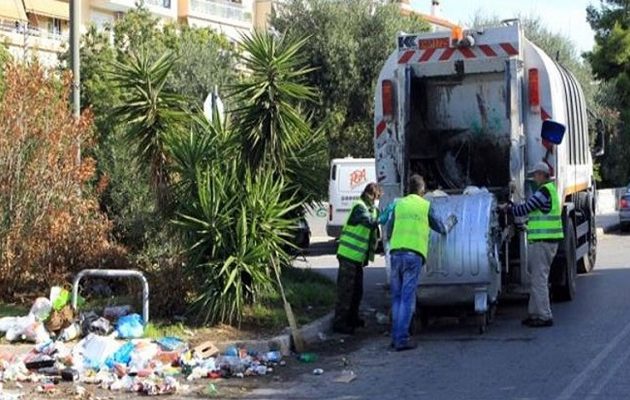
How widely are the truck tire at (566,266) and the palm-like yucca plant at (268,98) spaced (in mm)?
3679

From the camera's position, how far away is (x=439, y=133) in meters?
12.7

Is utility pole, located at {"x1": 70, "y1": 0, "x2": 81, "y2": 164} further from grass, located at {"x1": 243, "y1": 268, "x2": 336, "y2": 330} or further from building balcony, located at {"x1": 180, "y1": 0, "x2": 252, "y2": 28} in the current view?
building balcony, located at {"x1": 180, "y1": 0, "x2": 252, "y2": 28}

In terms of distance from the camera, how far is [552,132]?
11.4 m

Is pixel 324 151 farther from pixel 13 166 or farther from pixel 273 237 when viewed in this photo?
pixel 13 166

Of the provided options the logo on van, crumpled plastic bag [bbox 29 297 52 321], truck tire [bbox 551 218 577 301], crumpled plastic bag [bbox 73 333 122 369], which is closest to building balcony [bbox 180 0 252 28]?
the logo on van

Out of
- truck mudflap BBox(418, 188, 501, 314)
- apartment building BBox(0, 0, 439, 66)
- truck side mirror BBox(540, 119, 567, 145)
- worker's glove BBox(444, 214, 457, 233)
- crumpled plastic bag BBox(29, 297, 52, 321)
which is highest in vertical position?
apartment building BBox(0, 0, 439, 66)

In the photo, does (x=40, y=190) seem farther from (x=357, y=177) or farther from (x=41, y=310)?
(x=357, y=177)

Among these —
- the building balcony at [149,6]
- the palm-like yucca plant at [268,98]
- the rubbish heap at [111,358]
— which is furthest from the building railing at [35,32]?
the rubbish heap at [111,358]

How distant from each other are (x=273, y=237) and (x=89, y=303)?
7.49 ft

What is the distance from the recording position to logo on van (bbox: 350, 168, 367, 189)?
21.7 m

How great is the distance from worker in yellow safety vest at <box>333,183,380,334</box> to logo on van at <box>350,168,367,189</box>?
35.1 feet

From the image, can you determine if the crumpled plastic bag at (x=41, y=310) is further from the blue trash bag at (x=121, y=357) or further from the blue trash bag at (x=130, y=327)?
the blue trash bag at (x=121, y=357)

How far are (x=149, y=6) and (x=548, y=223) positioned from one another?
40.7 meters

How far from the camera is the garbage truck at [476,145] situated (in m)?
10.3
